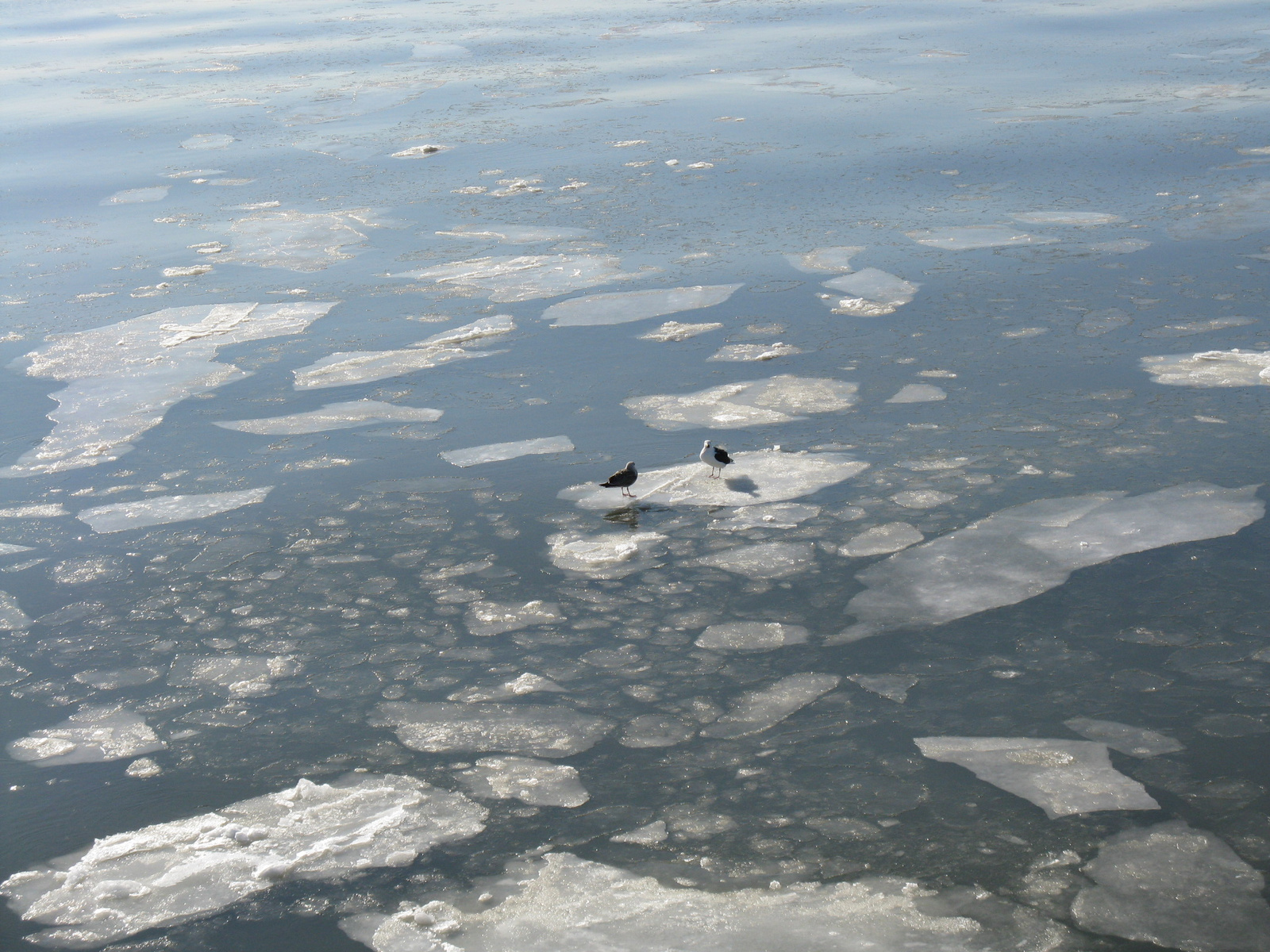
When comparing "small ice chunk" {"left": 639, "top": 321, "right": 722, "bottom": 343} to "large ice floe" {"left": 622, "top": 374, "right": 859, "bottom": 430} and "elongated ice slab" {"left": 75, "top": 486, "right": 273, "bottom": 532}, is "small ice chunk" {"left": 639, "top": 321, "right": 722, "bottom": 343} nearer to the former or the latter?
"large ice floe" {"left": 622, "top": 374, "right": 859, "bottom": 430}

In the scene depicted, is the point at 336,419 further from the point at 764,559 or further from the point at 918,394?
the point at 918,394

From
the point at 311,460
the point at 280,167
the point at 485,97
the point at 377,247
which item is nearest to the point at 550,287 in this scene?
the point at 377,247

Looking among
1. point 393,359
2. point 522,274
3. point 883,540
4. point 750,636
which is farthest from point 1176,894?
point 522,274

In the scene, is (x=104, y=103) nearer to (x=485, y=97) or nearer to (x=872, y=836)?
(x=485, y=97)

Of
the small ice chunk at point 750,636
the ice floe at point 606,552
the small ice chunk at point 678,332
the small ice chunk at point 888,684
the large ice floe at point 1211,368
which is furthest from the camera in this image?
the small ice chunk at point 678,332

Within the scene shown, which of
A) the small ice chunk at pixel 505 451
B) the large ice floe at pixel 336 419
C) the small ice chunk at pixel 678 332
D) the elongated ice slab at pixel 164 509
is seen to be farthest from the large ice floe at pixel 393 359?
the elongated ice slab at pixel 164 509

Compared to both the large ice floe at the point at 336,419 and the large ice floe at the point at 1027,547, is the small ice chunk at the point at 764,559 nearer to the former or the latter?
the large ice floe at the point at 1027,547
